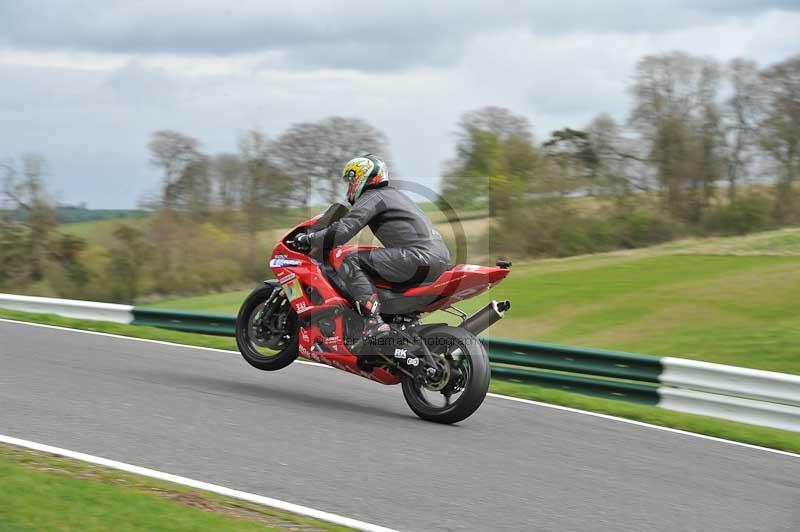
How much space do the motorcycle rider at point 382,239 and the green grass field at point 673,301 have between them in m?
11.0

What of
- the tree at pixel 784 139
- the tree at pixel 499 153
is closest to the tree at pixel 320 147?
the tree at pixel 499 153

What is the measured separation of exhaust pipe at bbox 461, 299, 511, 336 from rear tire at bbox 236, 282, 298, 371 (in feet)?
5.82

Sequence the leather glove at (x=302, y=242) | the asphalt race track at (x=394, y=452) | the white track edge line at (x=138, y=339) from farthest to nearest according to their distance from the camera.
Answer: the white track edge line at (x=138, y=339), the leather glove at (x=302, y=242), the asphalt race track at (x=394, y=452)

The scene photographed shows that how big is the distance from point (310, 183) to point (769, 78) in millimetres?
29949

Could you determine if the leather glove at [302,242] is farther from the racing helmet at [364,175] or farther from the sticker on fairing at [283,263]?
the racing helmet at [364,175]

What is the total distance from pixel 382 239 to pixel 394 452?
2.00 meters

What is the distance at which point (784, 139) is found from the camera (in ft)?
127

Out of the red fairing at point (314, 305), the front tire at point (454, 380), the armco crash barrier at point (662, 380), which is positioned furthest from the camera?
the armco crash barrier at point (662, 380)

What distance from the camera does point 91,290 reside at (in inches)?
1318

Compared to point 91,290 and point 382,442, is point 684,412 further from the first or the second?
point 91,290

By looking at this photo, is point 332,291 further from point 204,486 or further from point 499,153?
point 499,153

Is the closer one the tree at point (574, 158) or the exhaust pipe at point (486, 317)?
the exhaust pipe at point (486, 317)

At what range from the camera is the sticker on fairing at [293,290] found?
8992 millimetres

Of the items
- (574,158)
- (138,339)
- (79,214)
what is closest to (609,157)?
(574,158)
